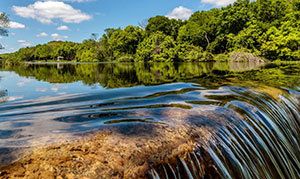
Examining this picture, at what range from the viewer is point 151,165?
83.7 inches

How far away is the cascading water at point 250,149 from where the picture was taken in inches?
92.6

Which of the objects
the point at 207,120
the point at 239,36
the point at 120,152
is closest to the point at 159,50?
the point at 239,36

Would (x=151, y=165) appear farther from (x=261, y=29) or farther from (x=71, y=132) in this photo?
(x=261, y=29)

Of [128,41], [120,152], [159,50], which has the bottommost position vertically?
[120,152]

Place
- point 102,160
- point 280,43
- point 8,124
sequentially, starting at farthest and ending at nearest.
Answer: point 280,43 → point 8,124 → point 102,160

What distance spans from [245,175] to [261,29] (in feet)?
131

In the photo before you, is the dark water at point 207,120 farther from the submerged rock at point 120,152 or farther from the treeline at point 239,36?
the treeline at point 239,36

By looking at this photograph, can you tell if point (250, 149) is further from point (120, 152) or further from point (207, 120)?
point (120, 152)

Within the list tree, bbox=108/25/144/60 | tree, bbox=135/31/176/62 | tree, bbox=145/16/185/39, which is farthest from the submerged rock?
tree, bbox=145/16/185/39

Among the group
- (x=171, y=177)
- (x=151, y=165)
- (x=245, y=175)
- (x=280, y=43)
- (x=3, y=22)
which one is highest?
(x=3, y=22)

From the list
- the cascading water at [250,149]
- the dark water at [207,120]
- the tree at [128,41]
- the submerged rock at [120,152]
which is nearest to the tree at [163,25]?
the tree at [128,41]

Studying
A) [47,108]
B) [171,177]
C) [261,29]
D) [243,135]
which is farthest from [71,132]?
[261,29]

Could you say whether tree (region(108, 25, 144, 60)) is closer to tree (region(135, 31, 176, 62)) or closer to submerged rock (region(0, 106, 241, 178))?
tree (region(135, 31, 176, 62))

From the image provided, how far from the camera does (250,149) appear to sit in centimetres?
301
